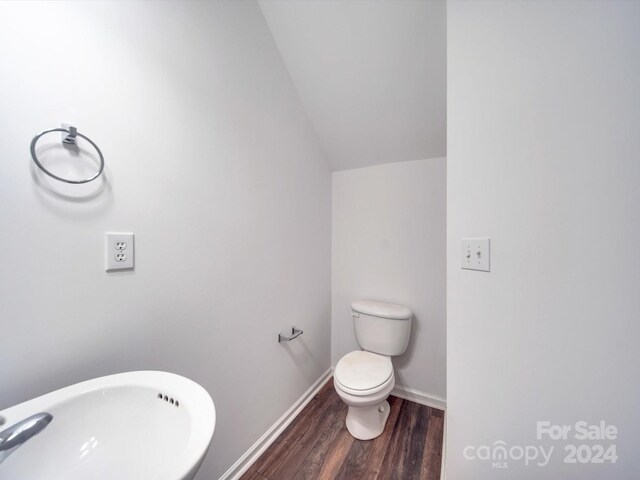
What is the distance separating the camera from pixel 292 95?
1508 mm

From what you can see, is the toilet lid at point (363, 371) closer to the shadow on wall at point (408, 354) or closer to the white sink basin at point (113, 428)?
the shadow on wall at point (408, 354)

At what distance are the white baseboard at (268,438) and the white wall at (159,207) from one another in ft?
0.18

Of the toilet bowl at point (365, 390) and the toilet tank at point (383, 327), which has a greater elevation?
the toilet tank at point (383, 327)

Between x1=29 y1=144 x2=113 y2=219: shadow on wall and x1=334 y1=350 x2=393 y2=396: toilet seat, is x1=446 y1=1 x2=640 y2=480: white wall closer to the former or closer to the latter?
x1=334 y1=350 x2=393 y2=396: toilet seat

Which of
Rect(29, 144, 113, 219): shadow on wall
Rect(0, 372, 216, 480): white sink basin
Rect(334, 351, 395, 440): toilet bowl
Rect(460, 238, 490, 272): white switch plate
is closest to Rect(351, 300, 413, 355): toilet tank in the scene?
Rect(334, 351, 395, 440): toilet bowl

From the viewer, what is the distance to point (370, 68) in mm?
1335

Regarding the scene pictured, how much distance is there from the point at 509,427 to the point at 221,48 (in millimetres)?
1915

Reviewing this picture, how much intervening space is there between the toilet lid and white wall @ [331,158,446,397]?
0.35m

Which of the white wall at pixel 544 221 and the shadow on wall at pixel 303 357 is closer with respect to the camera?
the white wall at pixel 544 221

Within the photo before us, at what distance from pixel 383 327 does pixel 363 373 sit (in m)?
0.36

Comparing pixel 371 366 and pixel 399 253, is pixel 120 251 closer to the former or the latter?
pixel 371 366

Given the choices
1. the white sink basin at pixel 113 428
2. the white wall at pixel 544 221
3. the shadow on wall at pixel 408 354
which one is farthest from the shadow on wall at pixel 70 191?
the shadow on wall at pixel 408 354

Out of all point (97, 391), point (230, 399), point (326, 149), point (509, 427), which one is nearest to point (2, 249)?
point (97, 391)

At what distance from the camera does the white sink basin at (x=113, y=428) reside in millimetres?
503
